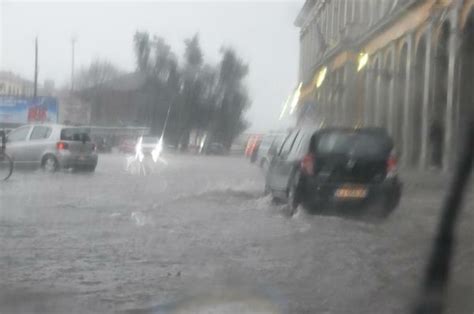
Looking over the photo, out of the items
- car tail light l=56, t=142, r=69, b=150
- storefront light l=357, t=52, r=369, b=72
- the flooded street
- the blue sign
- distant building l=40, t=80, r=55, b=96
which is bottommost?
the flooded street

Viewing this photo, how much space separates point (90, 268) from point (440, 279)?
3294mm

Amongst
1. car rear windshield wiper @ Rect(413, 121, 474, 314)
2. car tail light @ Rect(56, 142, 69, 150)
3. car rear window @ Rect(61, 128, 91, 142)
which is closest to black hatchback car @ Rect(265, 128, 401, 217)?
car rear windshield wiper @ Rect(413, 121, 474, 314)

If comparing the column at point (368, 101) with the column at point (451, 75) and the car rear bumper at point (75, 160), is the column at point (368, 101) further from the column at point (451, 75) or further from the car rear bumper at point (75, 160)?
the car rear bumper at point (75, 160)

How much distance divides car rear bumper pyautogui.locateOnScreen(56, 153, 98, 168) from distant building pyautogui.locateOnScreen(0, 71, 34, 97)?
2288mm

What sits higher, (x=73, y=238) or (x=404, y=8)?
(x=404, y=8)

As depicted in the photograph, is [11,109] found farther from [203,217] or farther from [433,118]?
[203,217]

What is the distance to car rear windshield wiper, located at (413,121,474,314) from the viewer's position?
21.2ft

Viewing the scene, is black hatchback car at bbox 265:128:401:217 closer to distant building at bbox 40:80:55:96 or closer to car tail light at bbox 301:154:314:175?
car tail light at bbox 301:154:314:175

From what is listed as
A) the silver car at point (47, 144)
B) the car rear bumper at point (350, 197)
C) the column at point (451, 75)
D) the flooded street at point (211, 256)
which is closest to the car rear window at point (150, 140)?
the silver car at point (47, 144)

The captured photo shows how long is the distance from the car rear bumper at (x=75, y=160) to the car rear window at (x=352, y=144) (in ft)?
40.9

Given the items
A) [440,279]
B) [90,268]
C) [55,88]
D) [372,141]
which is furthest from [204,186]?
[440,279]

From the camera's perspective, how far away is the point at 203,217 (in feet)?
41.1

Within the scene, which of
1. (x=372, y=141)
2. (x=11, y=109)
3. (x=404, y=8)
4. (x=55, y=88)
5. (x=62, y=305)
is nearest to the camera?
(x=62, y=305)

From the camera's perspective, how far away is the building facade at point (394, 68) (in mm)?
14227
